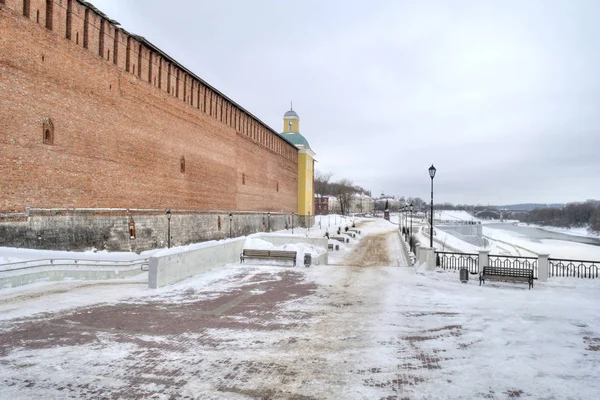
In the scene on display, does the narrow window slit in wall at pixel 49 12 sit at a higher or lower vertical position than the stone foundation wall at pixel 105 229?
higher

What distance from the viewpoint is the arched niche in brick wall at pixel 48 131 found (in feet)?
49.6

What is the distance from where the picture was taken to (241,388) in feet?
16.5

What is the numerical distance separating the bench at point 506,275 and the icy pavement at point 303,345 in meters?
0.67

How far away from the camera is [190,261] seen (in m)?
13.3

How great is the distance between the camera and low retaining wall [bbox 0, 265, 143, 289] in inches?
425

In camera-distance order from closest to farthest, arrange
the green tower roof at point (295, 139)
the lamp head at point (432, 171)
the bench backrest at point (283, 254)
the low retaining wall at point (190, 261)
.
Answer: the low retaining wall at point (190, 261) → the bench backrest at point (283, 254) → the lamp head at point (432, 171) → the green tower roof at point (295, 139)

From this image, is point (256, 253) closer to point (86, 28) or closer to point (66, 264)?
point (66, 264)

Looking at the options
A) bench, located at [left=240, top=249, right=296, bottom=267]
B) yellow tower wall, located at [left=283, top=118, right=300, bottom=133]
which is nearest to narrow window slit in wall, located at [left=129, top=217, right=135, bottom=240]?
bench, located at [left=240, top=249, right=296, bottom=267]

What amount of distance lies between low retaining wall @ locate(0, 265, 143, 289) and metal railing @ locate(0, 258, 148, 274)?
0.35ft

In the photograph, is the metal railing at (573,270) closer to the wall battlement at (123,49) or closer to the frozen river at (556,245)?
the frozen river at (556,245)

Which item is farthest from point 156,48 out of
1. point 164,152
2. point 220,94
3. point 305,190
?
point 305,190

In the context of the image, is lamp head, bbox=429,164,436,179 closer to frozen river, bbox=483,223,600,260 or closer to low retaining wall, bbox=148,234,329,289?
low retaining wall, bbox=148,234,329,289

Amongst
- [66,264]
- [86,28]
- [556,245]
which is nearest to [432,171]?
[66,264]

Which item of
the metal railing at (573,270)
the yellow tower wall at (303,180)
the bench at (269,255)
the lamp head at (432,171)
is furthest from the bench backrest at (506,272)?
the yellow tower wall at (303,180)
